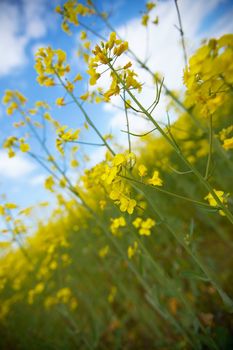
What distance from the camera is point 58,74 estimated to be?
2.03 meters

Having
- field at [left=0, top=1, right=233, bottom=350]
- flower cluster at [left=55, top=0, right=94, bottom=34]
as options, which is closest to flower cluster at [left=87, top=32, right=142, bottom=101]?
field at [left=0, top=1, right=233, bottom=350]

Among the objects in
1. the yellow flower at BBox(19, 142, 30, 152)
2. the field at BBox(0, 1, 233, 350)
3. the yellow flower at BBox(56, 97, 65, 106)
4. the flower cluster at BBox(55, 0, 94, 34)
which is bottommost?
the field at BBox(0, 1, 233, 350)

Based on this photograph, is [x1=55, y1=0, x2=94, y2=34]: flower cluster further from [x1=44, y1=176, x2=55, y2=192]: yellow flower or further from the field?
[x1=44, y1=176, x2=55, y2=192]: yellow flower

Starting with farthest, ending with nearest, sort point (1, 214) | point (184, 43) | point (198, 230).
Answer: point (198, 230)
point (1, 214)
point (184, 43)

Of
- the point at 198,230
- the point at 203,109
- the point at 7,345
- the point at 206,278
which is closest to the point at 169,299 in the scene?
the point at 198,230

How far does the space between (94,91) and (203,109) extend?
164cm

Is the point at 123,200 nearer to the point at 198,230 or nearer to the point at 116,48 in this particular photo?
the point at 116,48

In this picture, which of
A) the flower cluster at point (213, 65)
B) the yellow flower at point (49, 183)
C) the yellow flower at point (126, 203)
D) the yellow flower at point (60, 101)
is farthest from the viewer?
the yellow flower at point (49, 183)

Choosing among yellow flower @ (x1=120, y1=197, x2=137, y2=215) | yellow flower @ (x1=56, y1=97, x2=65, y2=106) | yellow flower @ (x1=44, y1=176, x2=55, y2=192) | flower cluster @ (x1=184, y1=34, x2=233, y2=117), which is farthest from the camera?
yellow flower @ (x1=44, y1=176, x2=55, y2=192)

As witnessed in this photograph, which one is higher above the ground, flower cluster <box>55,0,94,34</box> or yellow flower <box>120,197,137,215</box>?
flower cluster <box>55,0,94,34</box>

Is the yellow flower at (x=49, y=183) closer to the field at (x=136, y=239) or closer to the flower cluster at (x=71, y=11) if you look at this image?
the field at (x=136, y=239)

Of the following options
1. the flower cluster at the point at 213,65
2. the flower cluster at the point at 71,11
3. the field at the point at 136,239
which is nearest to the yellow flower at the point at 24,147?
the field at the point at 136,239

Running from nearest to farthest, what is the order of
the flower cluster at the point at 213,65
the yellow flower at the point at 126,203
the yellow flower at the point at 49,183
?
the flower cluster at the point at 213,65 → the yellow flower at the point at 126,203 → the yellow flower at the point at 49,183

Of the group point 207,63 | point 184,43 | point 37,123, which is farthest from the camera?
point 37,123
